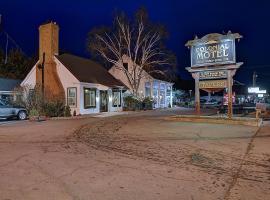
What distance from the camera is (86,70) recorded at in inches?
1395

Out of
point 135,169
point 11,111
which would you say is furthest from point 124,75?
point 135,169

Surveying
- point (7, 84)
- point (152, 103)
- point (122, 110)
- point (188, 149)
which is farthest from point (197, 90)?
point (7, 84)

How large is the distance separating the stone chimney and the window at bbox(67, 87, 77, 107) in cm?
64

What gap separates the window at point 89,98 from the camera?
1251 inches

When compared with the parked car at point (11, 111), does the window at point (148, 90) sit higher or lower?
higher

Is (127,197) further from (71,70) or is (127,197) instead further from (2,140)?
(71,70)

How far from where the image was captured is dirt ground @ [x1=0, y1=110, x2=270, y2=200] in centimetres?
594

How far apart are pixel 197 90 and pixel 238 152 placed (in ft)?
42.1

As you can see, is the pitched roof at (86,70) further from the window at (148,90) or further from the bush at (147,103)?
the window at (148,90)

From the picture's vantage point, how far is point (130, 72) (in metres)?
41.5

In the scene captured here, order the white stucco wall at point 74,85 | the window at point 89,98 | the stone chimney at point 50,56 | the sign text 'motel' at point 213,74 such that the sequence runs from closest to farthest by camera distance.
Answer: the sign text 'motel' at point 213,74 < the white stucco wall at point 74,85 < the stone chimney at point 50,56 < the window at point 89,98

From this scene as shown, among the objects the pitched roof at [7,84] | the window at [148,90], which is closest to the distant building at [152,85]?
the window at [148,90]

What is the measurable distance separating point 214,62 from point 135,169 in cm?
1530

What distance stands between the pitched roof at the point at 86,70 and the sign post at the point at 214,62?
12479mm
